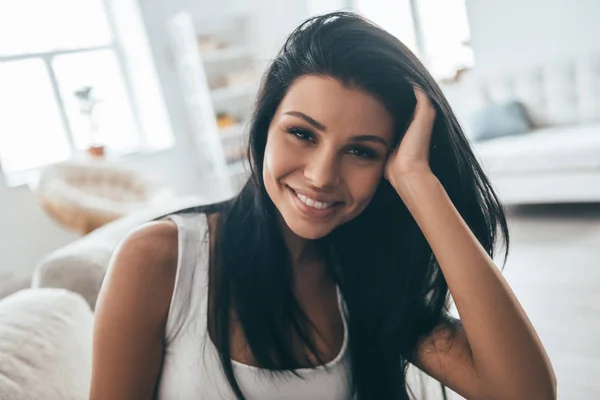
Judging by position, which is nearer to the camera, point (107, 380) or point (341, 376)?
point (107, 380)

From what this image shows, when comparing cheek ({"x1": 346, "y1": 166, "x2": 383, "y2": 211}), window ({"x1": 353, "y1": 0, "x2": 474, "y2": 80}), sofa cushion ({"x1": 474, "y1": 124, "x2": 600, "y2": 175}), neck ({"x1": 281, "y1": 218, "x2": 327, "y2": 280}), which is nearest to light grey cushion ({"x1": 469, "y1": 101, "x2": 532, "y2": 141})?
sofa cushion ({"x1": 474, "y1": 124, "x2": 600, "y2": 175})

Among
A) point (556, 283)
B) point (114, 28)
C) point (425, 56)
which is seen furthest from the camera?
point (425, 56)

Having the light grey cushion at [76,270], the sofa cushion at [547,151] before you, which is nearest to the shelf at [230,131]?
the sofa cushion at [547,151]

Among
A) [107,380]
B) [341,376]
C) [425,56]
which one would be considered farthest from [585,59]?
[107,380]

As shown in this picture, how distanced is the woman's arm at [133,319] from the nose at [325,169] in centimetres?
28

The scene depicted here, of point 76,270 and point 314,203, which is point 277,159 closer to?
point 314,203

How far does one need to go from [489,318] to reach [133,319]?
0.55m

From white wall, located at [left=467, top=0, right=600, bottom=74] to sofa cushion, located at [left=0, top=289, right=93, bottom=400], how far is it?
403cm

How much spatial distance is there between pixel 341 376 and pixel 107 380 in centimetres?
40

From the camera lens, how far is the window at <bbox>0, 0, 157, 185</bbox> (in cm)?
381

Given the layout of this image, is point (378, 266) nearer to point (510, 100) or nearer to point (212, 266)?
point (212, 266)

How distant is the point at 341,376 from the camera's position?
0.89 metres

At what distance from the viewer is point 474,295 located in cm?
76

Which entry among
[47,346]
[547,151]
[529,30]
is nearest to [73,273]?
[47,346]
